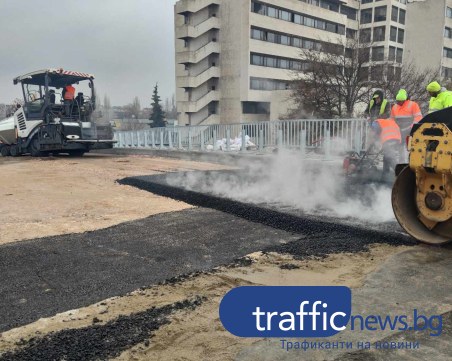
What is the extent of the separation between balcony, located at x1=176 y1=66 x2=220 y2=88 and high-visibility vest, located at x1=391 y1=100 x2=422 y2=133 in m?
37.4

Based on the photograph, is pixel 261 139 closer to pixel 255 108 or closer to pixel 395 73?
pixel 395 73

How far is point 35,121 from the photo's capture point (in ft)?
49.8

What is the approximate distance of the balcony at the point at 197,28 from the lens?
4350 centimetres

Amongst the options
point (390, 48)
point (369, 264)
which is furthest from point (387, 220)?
point (390, 48)

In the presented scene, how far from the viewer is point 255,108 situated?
45719 millimetres

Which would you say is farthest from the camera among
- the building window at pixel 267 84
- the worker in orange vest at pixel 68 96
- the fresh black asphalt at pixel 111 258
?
the building window at pixel 267 84

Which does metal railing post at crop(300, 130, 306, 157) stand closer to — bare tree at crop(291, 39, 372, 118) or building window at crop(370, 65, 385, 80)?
bare tree at crop(291, 39, 372, 118)

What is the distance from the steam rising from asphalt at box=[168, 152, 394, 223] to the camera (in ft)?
19.5

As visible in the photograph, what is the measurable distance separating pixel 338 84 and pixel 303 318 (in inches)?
922

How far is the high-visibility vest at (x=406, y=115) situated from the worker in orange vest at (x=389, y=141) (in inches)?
4.1

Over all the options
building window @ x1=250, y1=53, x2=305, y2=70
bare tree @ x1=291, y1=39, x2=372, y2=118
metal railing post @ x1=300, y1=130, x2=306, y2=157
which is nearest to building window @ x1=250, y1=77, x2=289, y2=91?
building window @ x1=250, y1=53, x2=305, y2=70

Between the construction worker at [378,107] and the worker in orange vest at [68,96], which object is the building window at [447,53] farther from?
the construction worker at [378,107]

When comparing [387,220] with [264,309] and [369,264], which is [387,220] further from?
[264,309]

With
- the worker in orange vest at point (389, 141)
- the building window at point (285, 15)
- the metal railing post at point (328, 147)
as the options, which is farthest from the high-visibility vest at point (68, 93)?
the building window at point (285, 15)
